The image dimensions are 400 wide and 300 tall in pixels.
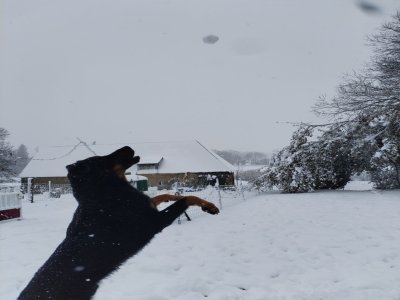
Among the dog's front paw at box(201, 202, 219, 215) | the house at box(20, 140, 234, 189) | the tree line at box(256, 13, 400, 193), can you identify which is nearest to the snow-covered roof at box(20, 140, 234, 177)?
the house at box(20, 140, 234, 189)

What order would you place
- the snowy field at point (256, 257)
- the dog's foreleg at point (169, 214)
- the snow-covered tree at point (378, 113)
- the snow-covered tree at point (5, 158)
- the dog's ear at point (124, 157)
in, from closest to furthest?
1. the dog's ear at point (124, 157)
2. the dog's foreleg at point (169, 214)
3. the snowy field at point (256, 257)
4. the snow-covered tree at point (378, 113)
5. the snow-covered tree at point (5, 158)

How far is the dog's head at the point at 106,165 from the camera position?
2570mm

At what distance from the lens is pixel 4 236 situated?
8.82 meters

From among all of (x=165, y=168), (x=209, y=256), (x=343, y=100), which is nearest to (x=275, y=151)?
(x=343, y=100)

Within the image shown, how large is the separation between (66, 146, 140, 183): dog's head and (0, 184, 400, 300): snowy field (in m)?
2.66

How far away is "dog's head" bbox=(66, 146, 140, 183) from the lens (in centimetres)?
257

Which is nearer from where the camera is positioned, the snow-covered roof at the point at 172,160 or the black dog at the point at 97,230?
the black dog at the point at 97,230

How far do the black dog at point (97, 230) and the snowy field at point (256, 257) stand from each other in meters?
2.33

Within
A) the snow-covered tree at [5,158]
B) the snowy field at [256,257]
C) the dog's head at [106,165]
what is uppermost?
the snow-covered tree at [5,158]

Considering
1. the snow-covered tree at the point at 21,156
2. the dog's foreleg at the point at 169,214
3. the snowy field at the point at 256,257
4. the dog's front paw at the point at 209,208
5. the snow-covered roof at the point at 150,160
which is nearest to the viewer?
the dog's foreleg at the point at 169,214

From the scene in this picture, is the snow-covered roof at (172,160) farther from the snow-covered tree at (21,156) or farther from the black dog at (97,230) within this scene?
the black dog at (97,230)

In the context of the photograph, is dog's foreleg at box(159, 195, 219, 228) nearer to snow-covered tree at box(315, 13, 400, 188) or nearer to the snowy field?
the snowy field

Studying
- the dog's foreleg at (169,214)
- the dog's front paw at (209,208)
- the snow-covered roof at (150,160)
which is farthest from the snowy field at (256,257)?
the snow-covered roof at (150,160)

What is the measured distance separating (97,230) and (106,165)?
1.48ft
